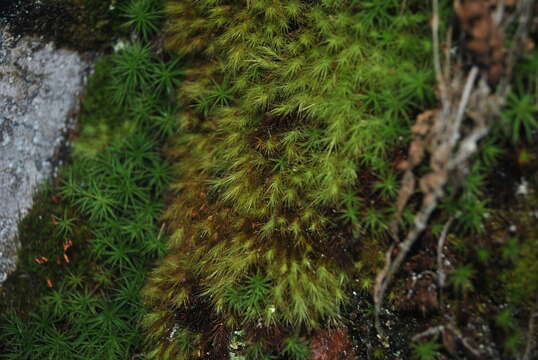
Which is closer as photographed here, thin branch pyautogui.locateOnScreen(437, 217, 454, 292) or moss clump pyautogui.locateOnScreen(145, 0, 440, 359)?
thin branch pyautogui.locateOnScreen(437, 217, 454, 292)

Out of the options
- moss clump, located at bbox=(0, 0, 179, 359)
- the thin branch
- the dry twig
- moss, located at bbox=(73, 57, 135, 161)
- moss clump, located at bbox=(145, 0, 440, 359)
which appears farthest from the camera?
moss, located at bbox=(73, 57, 135, 161)

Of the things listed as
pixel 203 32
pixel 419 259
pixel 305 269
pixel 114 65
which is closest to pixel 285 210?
pixel 305 269

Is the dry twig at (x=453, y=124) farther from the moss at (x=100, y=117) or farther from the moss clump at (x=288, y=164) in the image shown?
the moss at (x=100, y=117)

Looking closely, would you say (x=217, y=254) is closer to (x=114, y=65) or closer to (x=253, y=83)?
(x=253, y=83)

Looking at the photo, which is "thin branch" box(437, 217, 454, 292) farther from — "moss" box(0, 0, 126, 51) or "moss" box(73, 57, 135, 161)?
"moss" box(0, 0, 126, 51)

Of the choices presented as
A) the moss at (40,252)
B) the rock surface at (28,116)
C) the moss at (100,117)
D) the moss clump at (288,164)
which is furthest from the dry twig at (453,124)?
the rock surface at (28,116)

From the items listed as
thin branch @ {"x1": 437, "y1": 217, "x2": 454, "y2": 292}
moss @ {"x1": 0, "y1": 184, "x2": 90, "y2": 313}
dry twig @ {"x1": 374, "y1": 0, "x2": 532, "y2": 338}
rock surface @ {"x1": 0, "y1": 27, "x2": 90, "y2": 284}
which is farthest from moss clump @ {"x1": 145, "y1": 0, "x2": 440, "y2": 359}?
rock surface @ {"x1": 0, "y1": 27, "x2": 90, "y2": 284}

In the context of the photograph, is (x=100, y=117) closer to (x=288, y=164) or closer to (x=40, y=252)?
(x=40, y=252)
